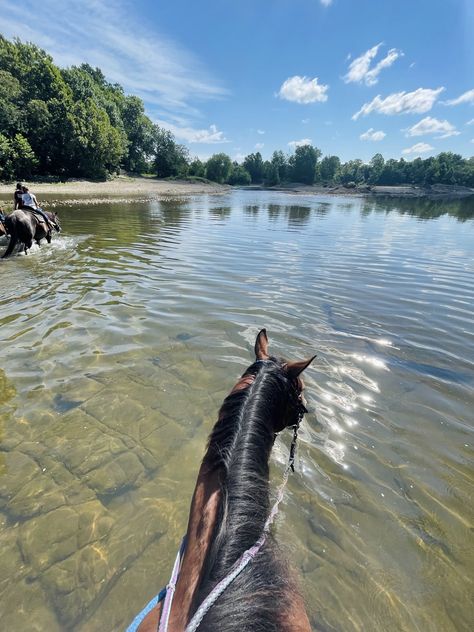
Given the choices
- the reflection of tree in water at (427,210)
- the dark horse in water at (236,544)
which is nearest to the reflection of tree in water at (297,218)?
the reflection of tree in water at (427,210)

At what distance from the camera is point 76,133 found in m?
54.7

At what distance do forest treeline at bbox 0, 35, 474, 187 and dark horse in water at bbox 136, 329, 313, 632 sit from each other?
56471 mm

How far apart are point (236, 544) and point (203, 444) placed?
8.10 ft

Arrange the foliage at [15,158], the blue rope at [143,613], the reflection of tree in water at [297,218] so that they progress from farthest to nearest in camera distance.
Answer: the foliage at [15,158] < the reflection of tree in water at [297,218] < the blue rope at [143,613]

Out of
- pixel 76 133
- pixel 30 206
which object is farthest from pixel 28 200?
pixel 76 133

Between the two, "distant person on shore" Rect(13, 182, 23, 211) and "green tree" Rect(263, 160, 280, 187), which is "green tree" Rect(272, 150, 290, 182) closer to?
"green tree" Rect(263, 160, 280, 187)

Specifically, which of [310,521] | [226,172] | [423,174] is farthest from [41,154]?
[423,174]

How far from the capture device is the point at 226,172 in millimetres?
128500

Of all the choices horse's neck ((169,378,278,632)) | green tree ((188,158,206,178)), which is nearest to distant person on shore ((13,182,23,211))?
horse's neck ((169,378,278,632))

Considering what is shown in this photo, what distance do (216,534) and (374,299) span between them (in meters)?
9.10

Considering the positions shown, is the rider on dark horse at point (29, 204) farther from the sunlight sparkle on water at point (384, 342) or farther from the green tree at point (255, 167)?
the green tree at point (255, 167)

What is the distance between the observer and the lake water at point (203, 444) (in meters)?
2.44

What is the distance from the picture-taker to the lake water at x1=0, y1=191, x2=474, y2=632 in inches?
95.9

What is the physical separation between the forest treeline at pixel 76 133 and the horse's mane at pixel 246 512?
185 feet
